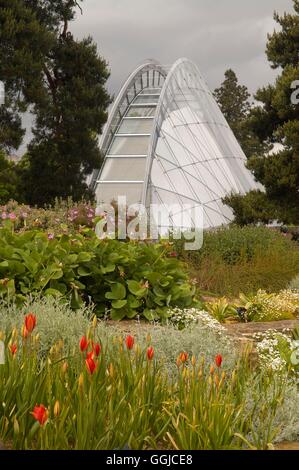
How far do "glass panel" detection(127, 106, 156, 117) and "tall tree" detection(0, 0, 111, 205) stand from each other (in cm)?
891

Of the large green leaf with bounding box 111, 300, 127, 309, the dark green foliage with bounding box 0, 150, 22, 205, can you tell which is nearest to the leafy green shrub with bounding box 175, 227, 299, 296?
the large green leaf with bounding box 111, 300, 127, 309

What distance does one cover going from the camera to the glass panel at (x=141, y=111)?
3544 centimetres

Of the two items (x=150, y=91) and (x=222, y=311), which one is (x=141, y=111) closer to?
(x=150, y=91)

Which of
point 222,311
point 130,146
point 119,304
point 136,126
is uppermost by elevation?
point 136,126

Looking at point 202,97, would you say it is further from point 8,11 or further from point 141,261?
point 141,261

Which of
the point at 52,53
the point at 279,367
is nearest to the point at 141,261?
the point at 279,367

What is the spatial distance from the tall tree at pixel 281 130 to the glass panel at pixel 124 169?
1107cm

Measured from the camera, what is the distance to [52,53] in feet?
86.6

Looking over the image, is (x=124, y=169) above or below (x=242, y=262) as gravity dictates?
above

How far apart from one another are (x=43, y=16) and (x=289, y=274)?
17.7 metres

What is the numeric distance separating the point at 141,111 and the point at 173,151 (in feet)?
16.8

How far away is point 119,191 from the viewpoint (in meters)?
30.0

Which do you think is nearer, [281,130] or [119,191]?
[281,130]

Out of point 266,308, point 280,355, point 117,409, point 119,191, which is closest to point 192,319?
point 280,355
